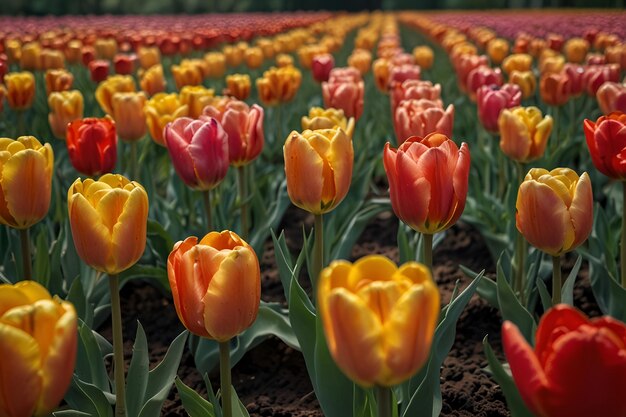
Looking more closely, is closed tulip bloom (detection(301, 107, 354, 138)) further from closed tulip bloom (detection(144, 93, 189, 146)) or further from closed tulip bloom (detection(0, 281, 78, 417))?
closed tulip bloom (detection(0, 281, 78, 417))

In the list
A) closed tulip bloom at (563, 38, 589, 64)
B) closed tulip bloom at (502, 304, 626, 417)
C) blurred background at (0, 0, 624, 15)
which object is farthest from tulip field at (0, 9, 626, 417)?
blurred background at (0, 0, 624, 15)

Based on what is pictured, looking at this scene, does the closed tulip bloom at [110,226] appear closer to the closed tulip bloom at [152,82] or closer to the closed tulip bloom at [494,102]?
the closed tulip bloom at [494,102]

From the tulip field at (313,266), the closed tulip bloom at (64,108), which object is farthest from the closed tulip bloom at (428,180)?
the closed tulip bloom at (64,108)

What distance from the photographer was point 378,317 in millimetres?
1022

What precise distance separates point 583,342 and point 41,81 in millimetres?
6486

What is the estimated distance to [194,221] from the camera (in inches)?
120

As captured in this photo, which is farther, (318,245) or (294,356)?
(294,356)

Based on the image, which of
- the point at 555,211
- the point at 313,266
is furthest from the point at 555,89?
the point at 555,211

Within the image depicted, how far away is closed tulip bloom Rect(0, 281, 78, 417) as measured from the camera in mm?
1029

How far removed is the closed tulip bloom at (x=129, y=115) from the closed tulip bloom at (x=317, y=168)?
1.39m

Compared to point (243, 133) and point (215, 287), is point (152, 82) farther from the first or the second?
point (215, 287)

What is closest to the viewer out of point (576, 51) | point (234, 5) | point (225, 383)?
point (225, 383)

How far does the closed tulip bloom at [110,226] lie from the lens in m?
1.56

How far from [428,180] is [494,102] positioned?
1.54 m
